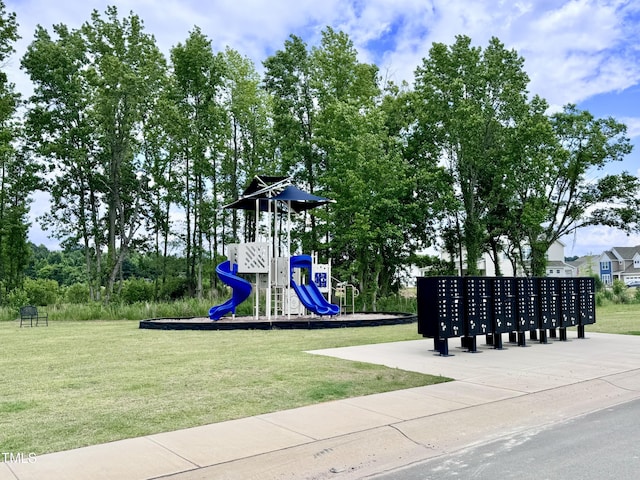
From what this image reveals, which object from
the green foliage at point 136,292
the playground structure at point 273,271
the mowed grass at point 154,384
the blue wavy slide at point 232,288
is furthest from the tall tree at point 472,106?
the mowed grass at point 154,384

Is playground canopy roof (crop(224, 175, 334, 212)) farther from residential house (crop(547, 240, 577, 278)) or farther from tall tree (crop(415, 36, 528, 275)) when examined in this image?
residential house (crop(547, 240, 577, 278))

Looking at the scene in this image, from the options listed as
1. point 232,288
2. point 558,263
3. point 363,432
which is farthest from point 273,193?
point 558,263

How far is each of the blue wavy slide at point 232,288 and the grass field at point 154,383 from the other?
17.8ft

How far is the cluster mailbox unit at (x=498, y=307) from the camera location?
11727 millimetres

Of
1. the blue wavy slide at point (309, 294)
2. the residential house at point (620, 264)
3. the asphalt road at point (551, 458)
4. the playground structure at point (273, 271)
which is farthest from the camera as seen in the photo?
the residential house at point (620, 264)

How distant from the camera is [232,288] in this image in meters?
20.4

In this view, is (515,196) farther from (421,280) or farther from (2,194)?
(2,194)

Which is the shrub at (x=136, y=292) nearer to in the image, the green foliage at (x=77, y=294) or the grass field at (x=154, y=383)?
the green foliage at (x=77, y=294)

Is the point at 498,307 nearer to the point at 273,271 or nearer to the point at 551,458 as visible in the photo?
the point at 551,458

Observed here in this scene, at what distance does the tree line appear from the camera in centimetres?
3506

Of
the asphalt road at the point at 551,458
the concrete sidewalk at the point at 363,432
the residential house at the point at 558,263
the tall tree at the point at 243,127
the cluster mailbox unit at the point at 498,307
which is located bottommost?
the asphalt road at the point at 551,458

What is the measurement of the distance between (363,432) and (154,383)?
12.9 ft

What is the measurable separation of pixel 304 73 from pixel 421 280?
96.9 feet

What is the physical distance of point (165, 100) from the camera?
35656 mm
